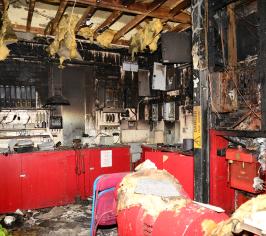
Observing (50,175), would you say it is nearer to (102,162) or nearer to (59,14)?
(102,162)

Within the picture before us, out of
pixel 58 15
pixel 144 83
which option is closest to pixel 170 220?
pixel 58 15

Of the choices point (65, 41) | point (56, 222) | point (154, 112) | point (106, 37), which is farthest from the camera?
point (154, 112)

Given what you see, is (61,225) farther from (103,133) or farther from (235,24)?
(235,24)

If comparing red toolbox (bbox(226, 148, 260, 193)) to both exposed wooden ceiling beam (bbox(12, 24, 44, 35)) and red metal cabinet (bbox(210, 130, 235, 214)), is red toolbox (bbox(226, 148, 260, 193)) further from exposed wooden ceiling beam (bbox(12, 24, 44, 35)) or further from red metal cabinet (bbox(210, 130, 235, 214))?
exposed wooden ceiling beam (bbox(12, 24, 44, 35))

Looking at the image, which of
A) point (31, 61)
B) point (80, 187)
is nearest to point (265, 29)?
point (80, 187)

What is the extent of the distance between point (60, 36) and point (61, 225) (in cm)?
335

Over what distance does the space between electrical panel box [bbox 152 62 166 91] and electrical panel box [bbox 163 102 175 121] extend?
0.39m

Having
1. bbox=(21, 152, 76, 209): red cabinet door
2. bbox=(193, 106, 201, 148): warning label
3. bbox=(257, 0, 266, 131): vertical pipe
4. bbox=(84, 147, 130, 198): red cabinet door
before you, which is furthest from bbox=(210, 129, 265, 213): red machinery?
bbox=(21, 152, 76, 209): red cabinet door

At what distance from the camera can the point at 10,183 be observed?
14.8 feet

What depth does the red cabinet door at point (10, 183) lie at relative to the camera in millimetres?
4473

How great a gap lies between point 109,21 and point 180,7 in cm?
131

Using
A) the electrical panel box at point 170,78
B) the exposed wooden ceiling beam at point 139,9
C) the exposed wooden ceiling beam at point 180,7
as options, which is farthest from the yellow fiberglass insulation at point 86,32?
the electrical panel box at point 170,78

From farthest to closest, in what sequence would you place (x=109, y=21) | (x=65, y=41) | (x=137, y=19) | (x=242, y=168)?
(x=65, y=41) < (x=109, y=21) < (x=137, y=19) < (x=242, y=168)

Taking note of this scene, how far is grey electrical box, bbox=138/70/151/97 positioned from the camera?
6.52m
